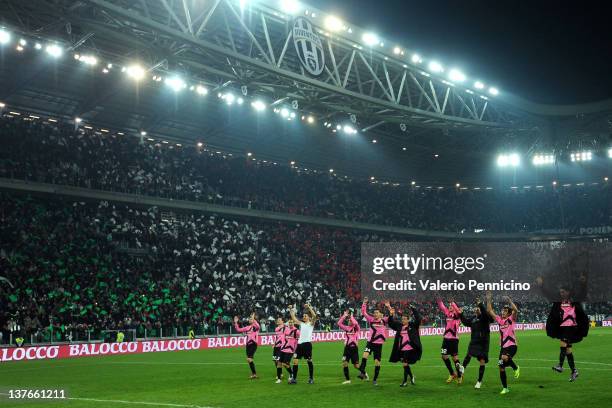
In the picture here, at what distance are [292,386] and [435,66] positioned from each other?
29910 millimetres

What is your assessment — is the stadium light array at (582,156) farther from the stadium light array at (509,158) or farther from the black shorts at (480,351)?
the black shorts at (480,351)

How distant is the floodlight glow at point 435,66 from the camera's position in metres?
43.3

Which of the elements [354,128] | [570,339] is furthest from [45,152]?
[570,339]

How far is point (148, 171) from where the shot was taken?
164ft

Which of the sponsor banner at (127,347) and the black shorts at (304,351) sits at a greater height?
the black shorts at (304,351)

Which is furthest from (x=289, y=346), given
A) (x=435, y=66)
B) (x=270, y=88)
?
(x=435, y=66)

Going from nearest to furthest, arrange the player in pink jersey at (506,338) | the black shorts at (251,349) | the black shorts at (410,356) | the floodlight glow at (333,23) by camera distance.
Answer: the player in pink jersey at (506,338)
the black shorts at (410,356)
the black shorts at (251,349)
the floodlight glow at (333,23)

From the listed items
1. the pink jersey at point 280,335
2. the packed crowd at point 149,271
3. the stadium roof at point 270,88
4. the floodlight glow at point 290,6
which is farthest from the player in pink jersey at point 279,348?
the floodlight glow at point 290,6

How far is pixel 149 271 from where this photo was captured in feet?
145

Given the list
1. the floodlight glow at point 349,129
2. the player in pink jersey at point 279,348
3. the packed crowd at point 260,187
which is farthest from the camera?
the floodlight glow at point 349,129

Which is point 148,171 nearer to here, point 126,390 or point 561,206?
point 126,390

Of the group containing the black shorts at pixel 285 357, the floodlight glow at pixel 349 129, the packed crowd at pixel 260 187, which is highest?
the floodlight glow at pixel 349 129

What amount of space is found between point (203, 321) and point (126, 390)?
80.1 feet

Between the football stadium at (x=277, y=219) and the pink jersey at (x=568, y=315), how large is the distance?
84 mm
